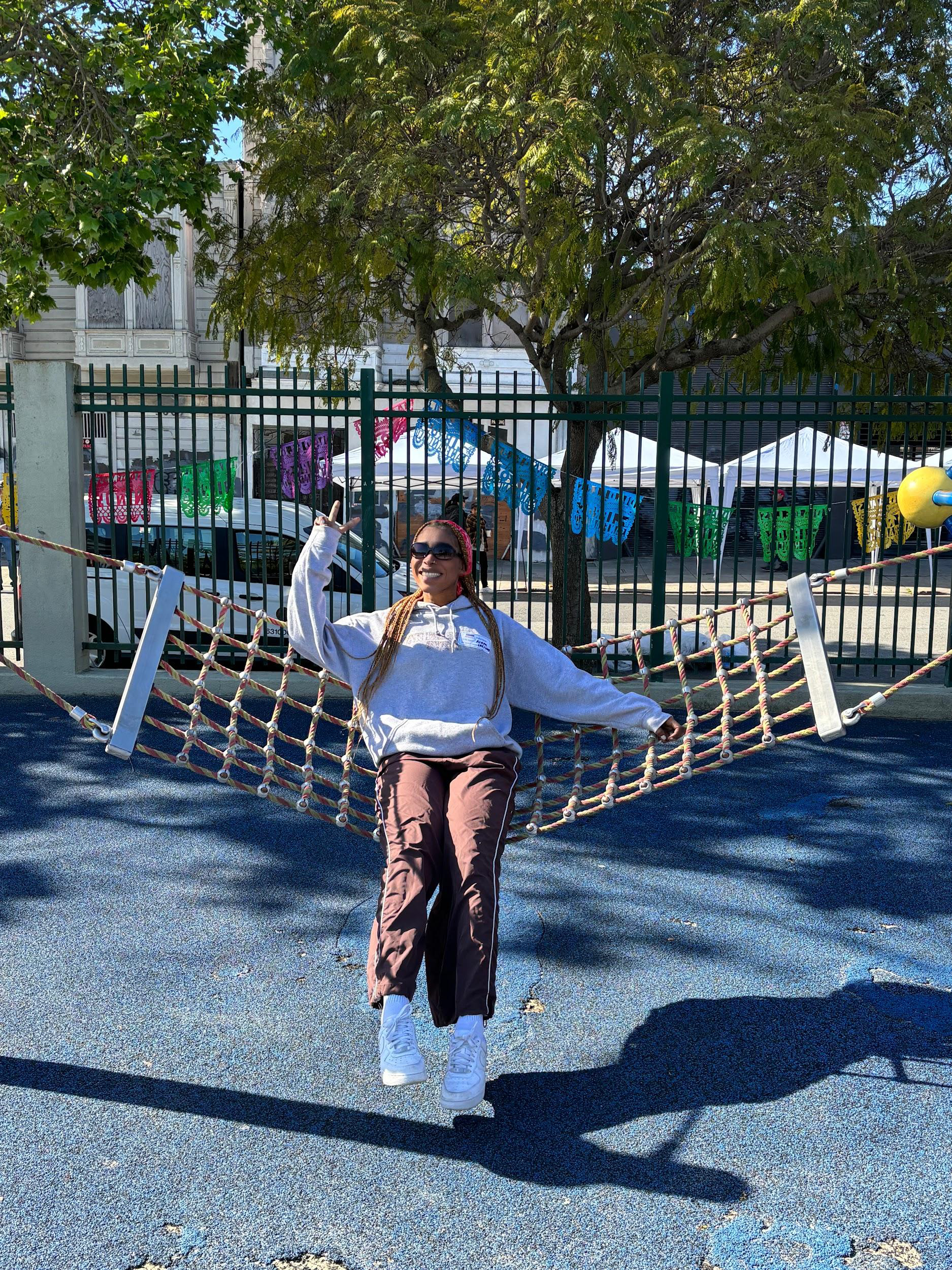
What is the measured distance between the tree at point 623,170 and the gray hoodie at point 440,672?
12.2 feet

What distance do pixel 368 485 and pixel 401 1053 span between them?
4.84m

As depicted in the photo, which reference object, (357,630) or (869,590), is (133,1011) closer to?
(357,630)

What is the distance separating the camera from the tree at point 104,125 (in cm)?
774

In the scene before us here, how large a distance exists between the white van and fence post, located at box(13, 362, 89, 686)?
0.26 metres

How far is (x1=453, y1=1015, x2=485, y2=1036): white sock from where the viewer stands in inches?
114

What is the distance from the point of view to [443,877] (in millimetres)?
3186

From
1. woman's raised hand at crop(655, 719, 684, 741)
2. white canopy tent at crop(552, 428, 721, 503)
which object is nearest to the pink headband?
woman's raised hand at crop(655, 719, 684, 741)

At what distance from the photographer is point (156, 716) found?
24.0 feet

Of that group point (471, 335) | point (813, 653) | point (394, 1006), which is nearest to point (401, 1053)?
point (394, 1006)

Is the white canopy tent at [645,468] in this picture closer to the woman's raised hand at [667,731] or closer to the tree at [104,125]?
the tree at [104,125]

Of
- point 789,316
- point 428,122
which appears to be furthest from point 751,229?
point 428,122

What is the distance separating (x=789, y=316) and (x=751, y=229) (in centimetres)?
151

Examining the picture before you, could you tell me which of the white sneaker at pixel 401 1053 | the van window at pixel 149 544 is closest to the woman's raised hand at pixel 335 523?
the white sneaker at pixel 401 1053

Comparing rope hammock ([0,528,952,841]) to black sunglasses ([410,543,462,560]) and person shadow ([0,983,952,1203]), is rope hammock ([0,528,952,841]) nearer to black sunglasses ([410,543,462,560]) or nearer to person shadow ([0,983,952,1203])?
black sunglasses ([410,543,462,560])
